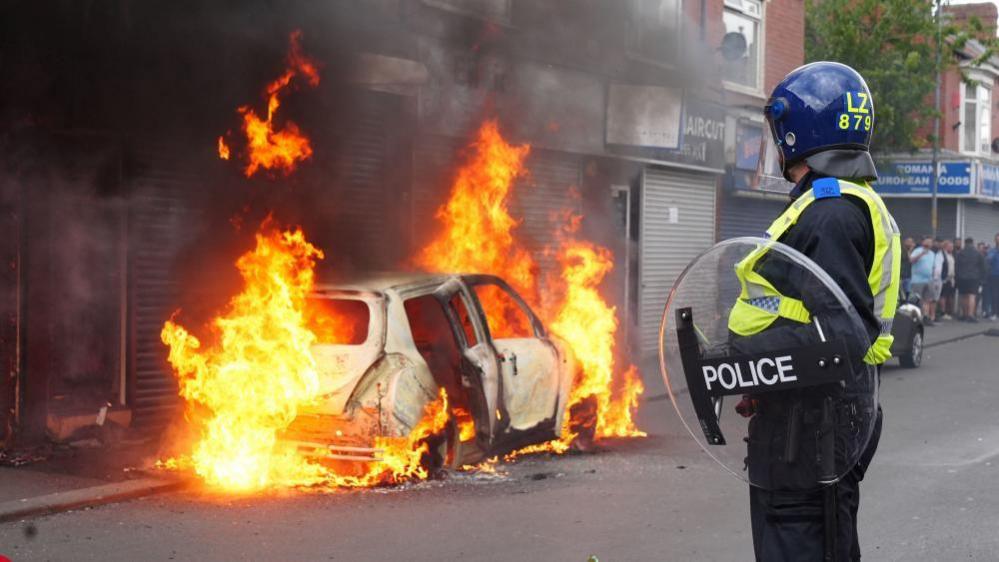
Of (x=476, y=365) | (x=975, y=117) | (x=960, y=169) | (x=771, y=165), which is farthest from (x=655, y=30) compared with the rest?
(x=975, y=117)

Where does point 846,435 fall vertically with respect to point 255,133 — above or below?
below

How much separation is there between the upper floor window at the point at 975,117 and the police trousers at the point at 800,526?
3206cm

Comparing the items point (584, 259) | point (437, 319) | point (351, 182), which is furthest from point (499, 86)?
point (437, 319)

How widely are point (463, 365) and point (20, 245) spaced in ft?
12.3

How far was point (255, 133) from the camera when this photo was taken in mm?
10305

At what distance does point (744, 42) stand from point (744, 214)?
3.28m

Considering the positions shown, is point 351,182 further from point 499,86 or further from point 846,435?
point 846,435

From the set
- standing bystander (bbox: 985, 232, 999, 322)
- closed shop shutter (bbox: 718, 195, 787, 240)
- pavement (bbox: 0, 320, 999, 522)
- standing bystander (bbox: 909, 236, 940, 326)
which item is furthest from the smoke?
standing bystander (bbox: 985, 232, 999, 322)

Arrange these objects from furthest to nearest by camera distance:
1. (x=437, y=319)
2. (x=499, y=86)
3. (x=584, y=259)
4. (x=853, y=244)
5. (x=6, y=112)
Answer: (x=499, y=86), (x=584, y=259), (x=6, y=112), (x=437, y=319), (x=853, y=244)

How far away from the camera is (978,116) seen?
33.6 meters

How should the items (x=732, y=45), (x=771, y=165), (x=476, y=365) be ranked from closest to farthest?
(x=771, y=165)
(x=476, y=365)
(x=732, y=45)

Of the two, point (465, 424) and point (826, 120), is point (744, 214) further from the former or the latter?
point (826, 120)

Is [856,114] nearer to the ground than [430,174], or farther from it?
nearer to the ground

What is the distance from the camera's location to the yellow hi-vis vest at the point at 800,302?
3.29 metres
